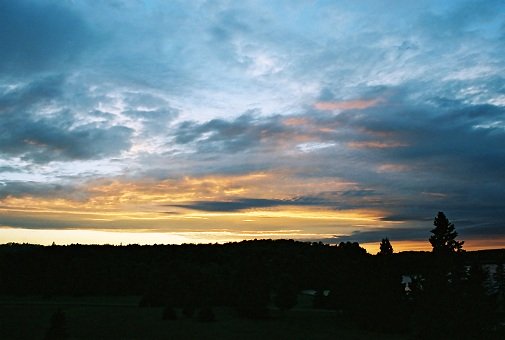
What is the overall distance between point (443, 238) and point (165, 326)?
4772cm

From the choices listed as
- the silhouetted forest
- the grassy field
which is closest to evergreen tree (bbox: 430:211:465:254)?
the silhouetted forest

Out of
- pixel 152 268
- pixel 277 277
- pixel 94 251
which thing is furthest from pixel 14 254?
pixel 277 277

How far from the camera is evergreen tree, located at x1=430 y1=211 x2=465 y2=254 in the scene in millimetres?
42219

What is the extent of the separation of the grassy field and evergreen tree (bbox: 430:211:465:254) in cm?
2555

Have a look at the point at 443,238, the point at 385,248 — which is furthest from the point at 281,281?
the point at 443,238

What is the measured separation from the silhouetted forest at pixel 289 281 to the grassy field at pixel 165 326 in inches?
138

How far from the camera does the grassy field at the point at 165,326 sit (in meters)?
65.7

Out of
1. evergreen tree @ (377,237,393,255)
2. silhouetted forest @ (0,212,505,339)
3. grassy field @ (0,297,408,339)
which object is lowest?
grassy field @ (0,297,408,339)

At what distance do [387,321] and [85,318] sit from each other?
5088 cm

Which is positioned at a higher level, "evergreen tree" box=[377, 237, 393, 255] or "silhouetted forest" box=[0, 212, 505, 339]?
"evergreen tree" box=[377, 237, 393, 255]

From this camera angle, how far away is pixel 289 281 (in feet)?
383

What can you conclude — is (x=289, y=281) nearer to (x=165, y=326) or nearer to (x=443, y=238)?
(x=165, y=326)

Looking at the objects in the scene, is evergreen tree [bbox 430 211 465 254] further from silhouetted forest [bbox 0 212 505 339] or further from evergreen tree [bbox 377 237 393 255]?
evergreen tree [bbox 377 237 393 255]

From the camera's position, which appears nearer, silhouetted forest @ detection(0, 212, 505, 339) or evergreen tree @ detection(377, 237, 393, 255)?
silhouetted forest @ detection(0, 212, 505, 339)
